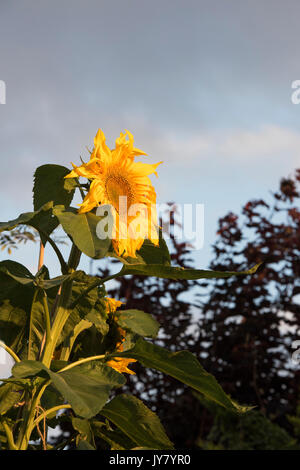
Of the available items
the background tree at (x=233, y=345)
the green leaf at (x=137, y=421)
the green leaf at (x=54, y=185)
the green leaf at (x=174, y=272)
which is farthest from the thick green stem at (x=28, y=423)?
Result: the background tree at (x=233, y=345)

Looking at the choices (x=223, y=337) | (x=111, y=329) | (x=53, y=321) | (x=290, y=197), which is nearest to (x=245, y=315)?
(x=223, y=337)

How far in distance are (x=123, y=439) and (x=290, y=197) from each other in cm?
395

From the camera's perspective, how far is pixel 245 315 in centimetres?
416

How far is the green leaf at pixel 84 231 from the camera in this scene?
1089mm

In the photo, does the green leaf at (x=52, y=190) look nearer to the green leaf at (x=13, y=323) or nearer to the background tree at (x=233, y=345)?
the green leaf at (x=13, y=323)

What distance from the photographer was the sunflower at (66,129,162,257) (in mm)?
1211

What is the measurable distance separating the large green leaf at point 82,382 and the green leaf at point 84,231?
0.83ft

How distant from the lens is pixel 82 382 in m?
1.02

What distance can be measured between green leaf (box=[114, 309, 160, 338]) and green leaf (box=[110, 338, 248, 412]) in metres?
0.13

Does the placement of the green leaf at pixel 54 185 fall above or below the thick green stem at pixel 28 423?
above

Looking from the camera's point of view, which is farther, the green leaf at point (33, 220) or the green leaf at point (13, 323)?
the green leaf at point (13, 323)

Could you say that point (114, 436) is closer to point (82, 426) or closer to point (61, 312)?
point (82, 426)

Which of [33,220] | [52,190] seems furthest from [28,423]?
[52,190]

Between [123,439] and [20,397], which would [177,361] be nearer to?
[123,439]
